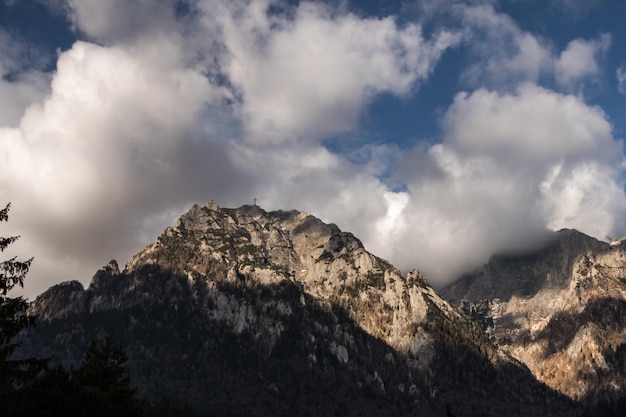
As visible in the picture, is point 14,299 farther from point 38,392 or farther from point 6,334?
point 38,392

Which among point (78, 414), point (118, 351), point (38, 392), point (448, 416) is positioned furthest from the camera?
point (118, 351)

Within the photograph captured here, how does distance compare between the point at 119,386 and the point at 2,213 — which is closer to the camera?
the point at 2,213

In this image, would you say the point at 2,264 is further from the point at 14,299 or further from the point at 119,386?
the point at 119,386

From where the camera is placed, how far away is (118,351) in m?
79.6

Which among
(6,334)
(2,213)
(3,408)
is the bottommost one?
(3,408)

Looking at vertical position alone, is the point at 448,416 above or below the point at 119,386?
below

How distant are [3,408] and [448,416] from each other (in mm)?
29564

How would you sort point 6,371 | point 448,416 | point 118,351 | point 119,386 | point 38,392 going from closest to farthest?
point 448,416 → point 6,371 → point 38,392 → point 119,386 → point 118,351

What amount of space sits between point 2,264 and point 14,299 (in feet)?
8.41

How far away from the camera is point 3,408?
130ft

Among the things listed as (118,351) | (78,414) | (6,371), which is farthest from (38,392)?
(118,351)

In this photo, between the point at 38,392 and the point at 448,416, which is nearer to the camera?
the point at 448,416

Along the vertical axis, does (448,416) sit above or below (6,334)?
below

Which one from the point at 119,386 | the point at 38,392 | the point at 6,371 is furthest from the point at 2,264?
the point at 119,386
